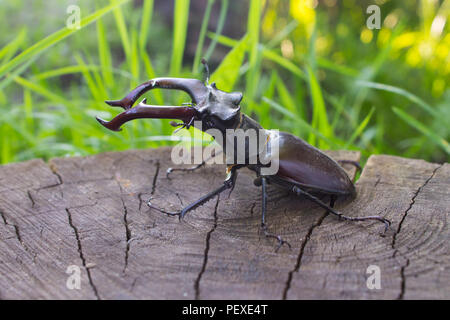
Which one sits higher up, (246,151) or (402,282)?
(246,151)

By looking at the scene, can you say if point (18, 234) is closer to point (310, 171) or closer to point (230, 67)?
point (310, 171)

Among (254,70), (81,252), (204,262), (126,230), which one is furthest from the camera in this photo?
(254,70)

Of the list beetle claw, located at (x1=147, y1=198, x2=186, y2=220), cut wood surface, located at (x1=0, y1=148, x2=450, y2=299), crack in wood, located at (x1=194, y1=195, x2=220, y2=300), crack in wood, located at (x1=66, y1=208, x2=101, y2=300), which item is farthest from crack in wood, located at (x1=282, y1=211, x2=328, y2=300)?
crack in wood, located at (x1=66, y1=208, x2=101, y2=300)

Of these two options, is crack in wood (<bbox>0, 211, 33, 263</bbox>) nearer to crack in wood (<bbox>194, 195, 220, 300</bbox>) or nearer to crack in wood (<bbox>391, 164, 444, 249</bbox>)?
crack in wood (<bbox>194, 195, 220, 300</bbox>)

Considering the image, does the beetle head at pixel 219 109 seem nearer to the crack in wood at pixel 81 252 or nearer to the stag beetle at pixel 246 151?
the stag beetle at pixel 246 151

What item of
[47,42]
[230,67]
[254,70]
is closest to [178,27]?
[230,67]

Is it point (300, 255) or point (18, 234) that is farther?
point (18, 234)

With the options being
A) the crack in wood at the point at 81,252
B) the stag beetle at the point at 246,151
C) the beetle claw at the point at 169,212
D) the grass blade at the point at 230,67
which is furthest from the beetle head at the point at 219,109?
the grass blade at the point at 230,67

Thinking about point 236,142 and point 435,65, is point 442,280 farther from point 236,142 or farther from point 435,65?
point 435,65
